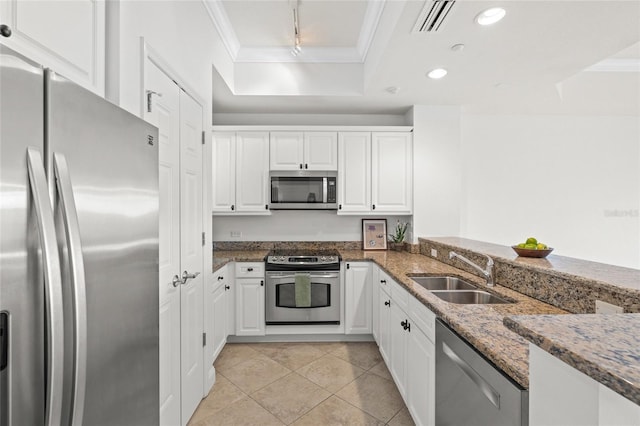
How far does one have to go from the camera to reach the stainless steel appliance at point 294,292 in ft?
10.3

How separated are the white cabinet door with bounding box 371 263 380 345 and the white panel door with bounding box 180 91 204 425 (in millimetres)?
1594

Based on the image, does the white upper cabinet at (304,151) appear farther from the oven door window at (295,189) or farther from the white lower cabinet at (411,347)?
the white lower cabinet at (411,347)

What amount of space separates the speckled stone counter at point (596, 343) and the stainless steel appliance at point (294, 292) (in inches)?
99.4

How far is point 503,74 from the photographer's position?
273cm

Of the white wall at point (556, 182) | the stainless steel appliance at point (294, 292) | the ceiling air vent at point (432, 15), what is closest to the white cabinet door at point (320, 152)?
the stainless steel appliance at point (294, 292)

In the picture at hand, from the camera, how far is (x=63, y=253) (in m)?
0.72

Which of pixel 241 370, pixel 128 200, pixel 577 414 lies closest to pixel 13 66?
pixel 128 200

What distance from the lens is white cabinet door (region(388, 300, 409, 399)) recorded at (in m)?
2.09

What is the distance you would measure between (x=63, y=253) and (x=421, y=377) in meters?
1.78

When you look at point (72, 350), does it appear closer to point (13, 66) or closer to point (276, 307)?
point (13, 66)

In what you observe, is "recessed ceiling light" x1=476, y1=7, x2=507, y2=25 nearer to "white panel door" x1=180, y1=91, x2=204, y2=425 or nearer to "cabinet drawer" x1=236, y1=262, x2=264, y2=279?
"white panel door" x1=180, y1=91, x2=204, y2=425

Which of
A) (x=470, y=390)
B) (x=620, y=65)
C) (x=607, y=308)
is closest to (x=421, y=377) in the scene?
(x=470, y=390)

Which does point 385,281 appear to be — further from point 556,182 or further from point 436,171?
point 556,182

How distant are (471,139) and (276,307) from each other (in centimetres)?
320
